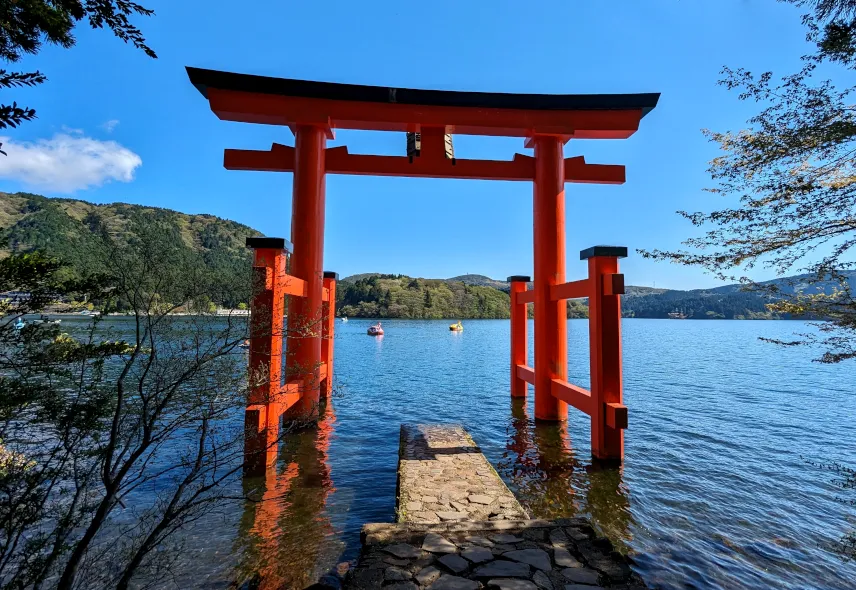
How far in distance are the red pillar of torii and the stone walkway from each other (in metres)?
1.94

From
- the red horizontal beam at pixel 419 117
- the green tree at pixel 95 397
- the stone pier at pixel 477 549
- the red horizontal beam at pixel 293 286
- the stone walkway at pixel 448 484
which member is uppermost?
the red horizontal beam at pixel 419 117

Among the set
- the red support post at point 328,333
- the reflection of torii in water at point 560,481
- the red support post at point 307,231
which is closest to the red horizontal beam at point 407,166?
the red support post at point 307,231

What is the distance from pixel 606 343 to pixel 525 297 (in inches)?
133

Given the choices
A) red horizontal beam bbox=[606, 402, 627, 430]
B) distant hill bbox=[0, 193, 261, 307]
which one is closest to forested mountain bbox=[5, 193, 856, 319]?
distant hill bbox=[0, 193, 261, 307]

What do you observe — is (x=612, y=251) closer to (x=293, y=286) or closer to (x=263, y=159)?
(x=293, y=286)

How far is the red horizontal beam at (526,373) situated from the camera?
888 cm

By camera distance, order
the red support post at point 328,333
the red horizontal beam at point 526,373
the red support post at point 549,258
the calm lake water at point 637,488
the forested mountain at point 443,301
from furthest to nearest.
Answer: the forested mountain at point 443,301 → the red support post at point 328,333 → the red horizontal beam at point 526,373 → the red support post at point 549,258 → the calm lake water at point 637,488

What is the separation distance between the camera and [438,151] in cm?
773

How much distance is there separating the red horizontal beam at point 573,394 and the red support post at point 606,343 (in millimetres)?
269

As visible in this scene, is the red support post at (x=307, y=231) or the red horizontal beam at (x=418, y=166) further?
the red horizontal beam at (x=418, y=166)

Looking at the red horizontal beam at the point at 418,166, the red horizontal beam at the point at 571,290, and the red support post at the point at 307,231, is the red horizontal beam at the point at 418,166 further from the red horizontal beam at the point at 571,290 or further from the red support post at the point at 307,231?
the red horizontal beam at the point at 571,290

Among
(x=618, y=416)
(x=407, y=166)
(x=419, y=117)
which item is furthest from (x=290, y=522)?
(x=419, y=117)

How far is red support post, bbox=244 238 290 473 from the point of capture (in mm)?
4770

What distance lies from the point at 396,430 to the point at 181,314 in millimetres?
5925
